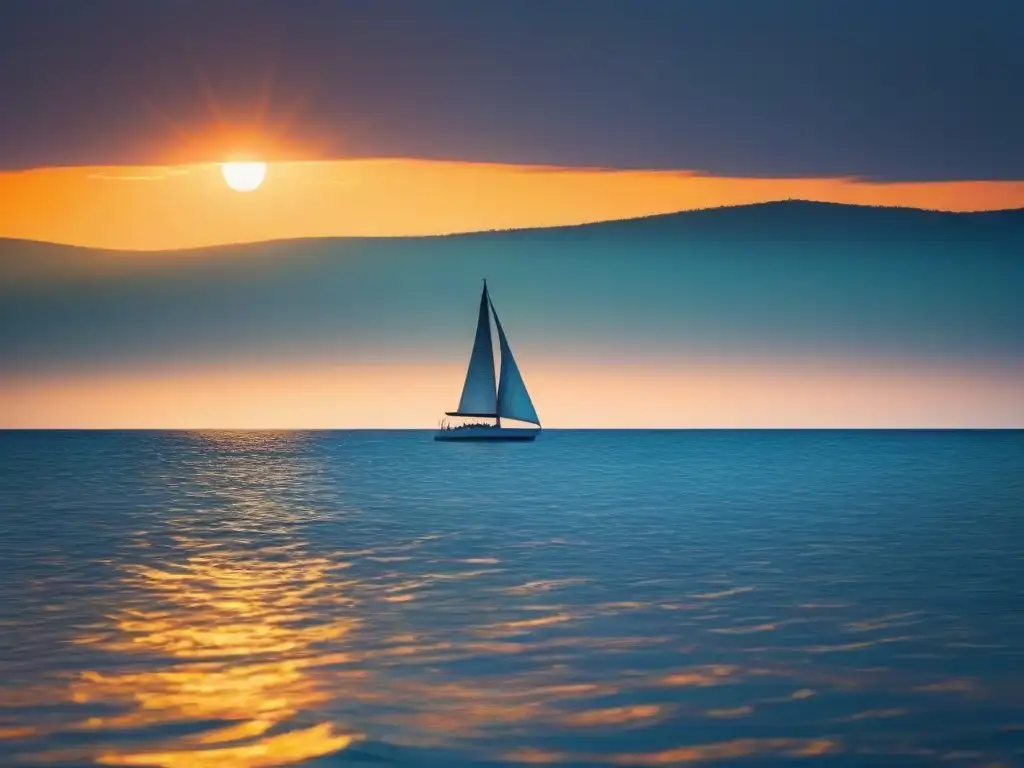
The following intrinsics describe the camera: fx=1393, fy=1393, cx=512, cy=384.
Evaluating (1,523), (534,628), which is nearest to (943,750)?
(534,628)

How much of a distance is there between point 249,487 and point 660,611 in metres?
64.3

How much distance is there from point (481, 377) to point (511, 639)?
110 m

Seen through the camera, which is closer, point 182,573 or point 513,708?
point 513,708

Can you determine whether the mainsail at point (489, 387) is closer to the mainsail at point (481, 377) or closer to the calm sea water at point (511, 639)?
the mainsail at point (481, 377)

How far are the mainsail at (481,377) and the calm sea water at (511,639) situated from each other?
2811 inches

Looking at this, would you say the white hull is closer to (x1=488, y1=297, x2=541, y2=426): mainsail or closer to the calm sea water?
(x1=488, y1=297, x2=541, y2=426): mainsail

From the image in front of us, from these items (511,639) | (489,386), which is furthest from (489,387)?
(511,639)

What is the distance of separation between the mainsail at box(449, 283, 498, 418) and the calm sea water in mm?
71394

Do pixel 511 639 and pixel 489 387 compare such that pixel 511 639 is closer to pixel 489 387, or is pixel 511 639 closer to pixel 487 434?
pixel 489 387

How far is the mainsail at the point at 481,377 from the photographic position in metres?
134

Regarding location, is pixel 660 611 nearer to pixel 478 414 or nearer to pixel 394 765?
pixel 394 765

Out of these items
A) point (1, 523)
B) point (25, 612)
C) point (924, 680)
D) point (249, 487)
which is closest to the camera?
point (924, 680)

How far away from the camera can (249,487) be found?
9206 centimetres

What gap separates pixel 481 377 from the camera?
136875 millimetres
